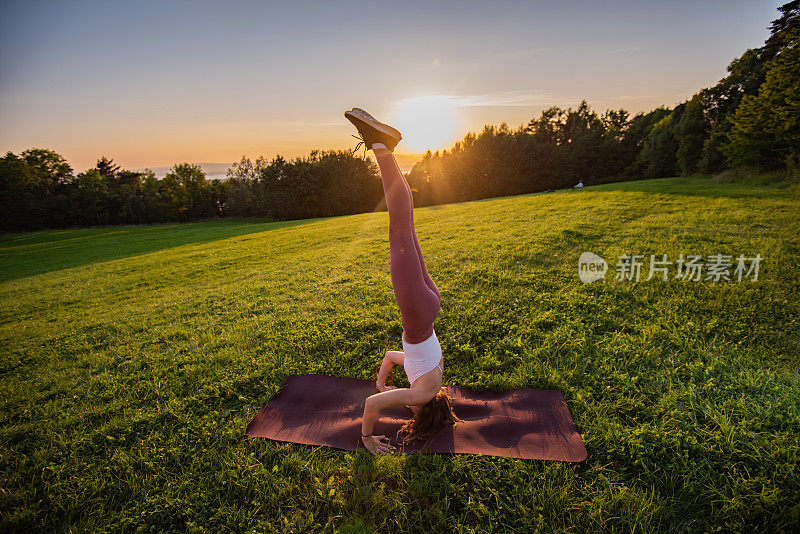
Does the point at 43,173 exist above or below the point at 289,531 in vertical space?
above

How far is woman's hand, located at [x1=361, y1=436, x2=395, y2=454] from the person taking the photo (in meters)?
2.88

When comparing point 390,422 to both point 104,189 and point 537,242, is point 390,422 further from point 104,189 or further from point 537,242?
point 104,189

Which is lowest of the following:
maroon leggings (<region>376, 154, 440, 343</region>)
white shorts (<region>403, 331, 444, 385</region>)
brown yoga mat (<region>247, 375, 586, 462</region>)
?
brown yoga mat (<region>247, 375, 586, 462</region>)

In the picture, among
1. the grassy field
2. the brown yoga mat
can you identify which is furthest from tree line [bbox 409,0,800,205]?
the brown yoga mat

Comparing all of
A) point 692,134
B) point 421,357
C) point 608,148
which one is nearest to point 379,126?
point 421,357

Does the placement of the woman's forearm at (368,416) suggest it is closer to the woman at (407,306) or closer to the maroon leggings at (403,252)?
the woman at (407,306)

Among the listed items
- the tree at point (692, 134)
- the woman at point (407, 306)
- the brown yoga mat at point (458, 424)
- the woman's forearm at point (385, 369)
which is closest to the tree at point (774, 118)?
the tree at point (692, 134)

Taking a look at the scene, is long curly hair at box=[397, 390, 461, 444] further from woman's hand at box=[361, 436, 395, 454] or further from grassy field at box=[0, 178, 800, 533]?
grassy field at box=[0, 178, 800, 533]

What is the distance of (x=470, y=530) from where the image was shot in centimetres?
222

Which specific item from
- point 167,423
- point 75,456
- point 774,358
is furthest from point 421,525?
point 774,358

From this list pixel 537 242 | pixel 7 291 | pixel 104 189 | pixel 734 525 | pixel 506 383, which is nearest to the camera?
pixel 734 525

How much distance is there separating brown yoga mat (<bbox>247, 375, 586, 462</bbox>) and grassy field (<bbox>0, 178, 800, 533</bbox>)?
0.14 m

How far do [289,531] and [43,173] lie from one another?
71.4 meters

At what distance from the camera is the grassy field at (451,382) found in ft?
7.88
